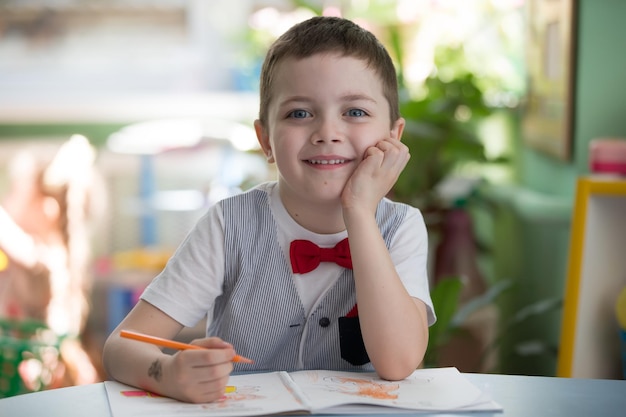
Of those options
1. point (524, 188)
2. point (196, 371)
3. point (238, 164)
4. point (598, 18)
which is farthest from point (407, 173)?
point (196, 371)

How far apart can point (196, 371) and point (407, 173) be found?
6.32 feet

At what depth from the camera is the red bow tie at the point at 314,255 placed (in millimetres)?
1283

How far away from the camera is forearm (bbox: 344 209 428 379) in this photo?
44.7 inches

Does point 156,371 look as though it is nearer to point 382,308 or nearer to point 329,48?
point 382,308

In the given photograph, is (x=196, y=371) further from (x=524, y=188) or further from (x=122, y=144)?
(x=122, y=144)

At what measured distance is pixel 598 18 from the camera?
2.29 meters

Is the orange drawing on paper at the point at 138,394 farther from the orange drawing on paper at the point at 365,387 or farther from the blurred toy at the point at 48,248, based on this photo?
the blurred toy at the point at 48,248

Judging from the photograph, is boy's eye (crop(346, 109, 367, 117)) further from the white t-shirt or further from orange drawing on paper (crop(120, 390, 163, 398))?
orange drawing on paper (crop(120, 390, 163, 398))

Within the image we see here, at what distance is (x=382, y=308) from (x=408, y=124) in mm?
1609

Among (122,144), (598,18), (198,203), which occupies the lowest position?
(198,203)

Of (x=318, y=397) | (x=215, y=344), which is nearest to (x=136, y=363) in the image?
(x=215, y=344)

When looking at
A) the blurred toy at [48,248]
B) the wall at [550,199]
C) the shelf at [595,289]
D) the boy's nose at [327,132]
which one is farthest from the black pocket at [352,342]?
the blurred toy at [48,248]

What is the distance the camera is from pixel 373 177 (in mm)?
1228

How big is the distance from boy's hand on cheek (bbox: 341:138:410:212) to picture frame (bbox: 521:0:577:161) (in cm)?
129
